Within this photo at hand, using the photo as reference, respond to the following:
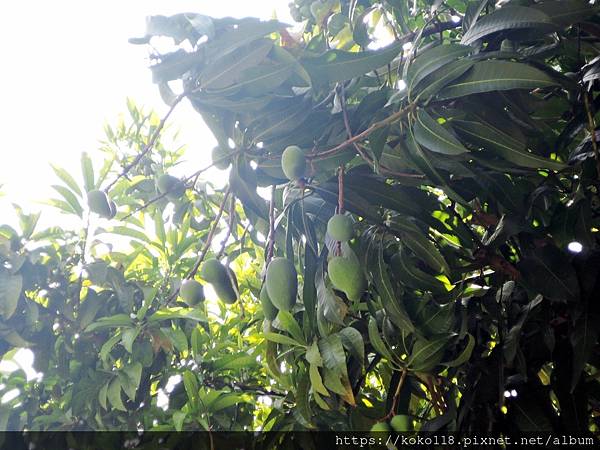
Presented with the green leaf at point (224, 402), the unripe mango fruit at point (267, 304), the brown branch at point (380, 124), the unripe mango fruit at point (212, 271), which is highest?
the brown branch at point (380, 124)

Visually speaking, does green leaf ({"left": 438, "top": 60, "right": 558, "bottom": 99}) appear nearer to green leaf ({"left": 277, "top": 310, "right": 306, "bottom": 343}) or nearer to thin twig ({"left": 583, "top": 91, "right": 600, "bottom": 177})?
thin twig ({"left": 583, "top": 91, "right": 600, "bottom": 177})

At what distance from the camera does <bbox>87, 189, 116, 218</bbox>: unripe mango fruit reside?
39.7 inches

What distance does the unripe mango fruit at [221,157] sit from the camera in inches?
35.6

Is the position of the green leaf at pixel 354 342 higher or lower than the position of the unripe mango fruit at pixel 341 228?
lower

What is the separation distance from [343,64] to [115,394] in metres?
0.95

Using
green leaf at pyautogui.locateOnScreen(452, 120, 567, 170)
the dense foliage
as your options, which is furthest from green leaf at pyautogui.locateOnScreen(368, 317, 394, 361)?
green leaf at pyautogui.locateOnScreen(452, 120, 567, 170)

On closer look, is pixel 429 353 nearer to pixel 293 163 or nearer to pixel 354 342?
pixel 354 342

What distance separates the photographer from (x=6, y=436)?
4.47ft

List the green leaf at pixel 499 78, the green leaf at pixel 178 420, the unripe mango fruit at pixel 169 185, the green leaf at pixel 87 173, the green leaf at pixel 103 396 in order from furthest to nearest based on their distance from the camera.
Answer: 1. the green leaf at pixel 87 173
2. the green leaf at pixel 103 396
3. the green leaf at pixel 178 420
4. the unripe mango fruit at pixel 169 185
5. the green leaf at pixel 499 78

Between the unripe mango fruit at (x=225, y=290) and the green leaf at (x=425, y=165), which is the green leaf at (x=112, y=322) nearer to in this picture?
the unripe mango fruit at (x=225, y=290)

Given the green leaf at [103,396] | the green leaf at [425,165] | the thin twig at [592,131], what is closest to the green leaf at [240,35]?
the green leaf at [425,165]

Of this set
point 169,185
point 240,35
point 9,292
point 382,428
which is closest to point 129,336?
point 9,292

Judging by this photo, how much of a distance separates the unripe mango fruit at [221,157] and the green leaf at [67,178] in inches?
32.8

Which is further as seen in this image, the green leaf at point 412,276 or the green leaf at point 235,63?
the green leaf at point 412,276
